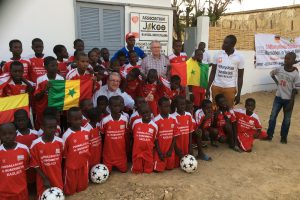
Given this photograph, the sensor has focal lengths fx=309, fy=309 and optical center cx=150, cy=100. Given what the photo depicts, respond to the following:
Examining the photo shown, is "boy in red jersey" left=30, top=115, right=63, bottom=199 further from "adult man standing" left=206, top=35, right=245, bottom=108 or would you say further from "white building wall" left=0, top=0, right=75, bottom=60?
"adult man standing" left=206, top=35, right=245, bottom=108

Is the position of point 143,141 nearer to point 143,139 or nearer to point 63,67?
point 143,139

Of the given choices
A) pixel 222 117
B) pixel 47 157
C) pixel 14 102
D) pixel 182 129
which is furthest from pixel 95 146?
pixel 222 117

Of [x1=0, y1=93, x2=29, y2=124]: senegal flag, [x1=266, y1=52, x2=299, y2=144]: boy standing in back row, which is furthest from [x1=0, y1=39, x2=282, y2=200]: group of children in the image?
[x1=266, y1=52, x2=299, y2=144]: boy standing in back row

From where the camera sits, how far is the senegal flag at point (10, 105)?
14.5 feet

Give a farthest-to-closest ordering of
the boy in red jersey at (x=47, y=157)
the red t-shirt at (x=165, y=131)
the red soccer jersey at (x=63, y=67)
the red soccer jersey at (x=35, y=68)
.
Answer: the red soccer jersey at (x=63, y=67), the red soccer jersey at (x=35, y=68), the red t-shirt at (x=165, y=131), the boy in red jersey at (x=47, y=157)

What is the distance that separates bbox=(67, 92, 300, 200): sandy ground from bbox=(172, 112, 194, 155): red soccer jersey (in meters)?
0.42

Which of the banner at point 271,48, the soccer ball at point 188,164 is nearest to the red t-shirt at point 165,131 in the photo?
the soccer ball at point 188,164

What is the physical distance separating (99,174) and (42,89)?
1.54 meters

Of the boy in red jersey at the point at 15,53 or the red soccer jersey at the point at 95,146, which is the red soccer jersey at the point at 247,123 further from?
the boy in red jersey at the point at 15,53

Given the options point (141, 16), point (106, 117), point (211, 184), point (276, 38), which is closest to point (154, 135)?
point (106, 117)

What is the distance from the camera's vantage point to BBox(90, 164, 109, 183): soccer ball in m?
4.43

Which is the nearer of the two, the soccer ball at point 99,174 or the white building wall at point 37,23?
the soccer ball at point 99,174

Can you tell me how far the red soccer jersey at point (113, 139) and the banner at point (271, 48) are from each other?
28.0ft

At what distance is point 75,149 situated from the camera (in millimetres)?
4184
